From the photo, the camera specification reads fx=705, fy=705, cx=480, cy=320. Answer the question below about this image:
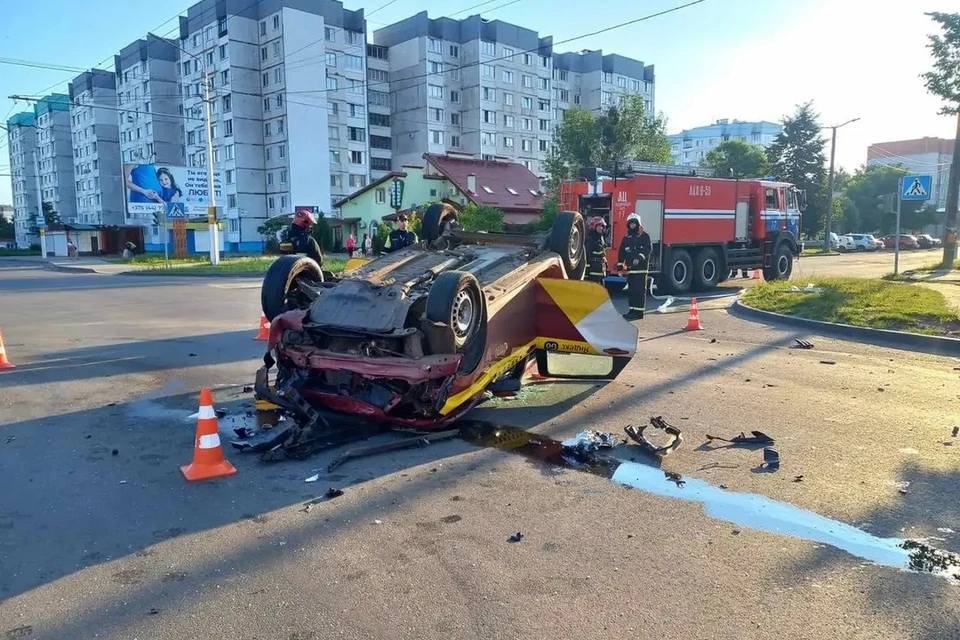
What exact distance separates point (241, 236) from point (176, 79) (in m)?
23.5

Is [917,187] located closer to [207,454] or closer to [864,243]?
[207,454]

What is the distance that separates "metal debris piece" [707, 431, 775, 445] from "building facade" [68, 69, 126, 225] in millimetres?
85843

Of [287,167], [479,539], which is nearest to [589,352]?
[479,539]

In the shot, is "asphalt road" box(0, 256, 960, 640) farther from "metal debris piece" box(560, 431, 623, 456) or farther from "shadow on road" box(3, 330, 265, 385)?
"shadow on road" box(3, 330, 265, 385)

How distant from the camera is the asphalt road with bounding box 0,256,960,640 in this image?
304cm

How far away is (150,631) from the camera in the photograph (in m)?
2.93

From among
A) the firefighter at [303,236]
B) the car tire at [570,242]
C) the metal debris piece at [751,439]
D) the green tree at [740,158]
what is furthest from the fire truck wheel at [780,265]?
the green tree at [740,158]

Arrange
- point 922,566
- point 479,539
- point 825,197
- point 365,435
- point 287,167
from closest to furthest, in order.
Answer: point 922,566 < point 479,539 < point 365,435 < point 825,197 < point 287,167

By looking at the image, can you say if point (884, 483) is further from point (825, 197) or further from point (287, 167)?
point (287, 167)

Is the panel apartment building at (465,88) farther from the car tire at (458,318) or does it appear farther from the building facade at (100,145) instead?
the car tire at (458,318)

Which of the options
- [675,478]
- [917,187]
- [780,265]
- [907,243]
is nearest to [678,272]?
[780,265]

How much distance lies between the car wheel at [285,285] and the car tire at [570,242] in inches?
102

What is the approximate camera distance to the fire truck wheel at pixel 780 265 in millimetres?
20141

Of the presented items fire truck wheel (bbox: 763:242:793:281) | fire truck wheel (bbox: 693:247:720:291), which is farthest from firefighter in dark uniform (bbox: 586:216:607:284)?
fire truck wheel (bbox: 763:242:793:281)
